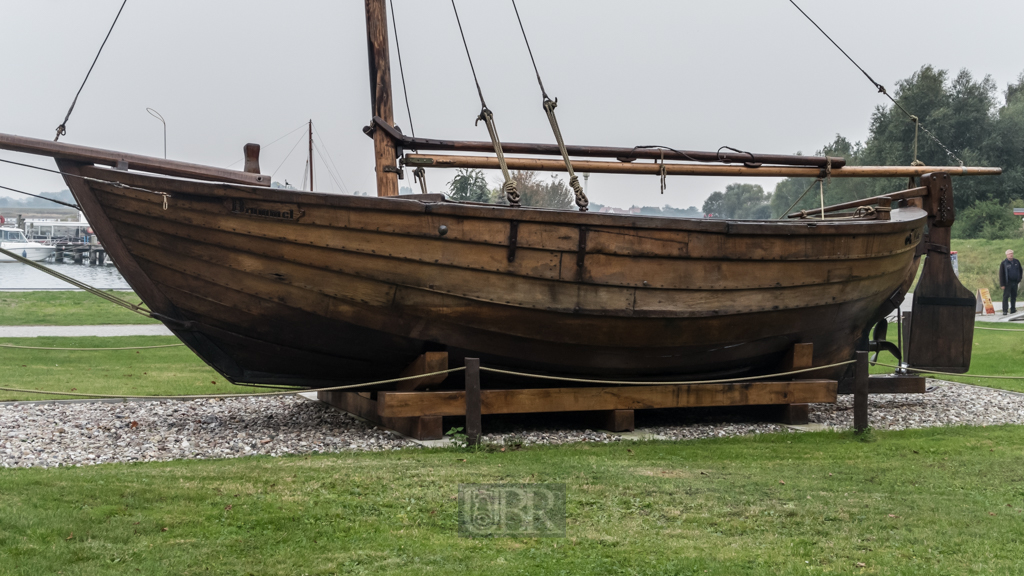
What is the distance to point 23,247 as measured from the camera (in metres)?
48.8

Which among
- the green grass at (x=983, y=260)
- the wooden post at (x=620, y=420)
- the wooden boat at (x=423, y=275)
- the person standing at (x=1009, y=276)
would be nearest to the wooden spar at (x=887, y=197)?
the wooden boat at (x=423, y=275)

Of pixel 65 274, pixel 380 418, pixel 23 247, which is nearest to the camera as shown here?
pixel 380 418

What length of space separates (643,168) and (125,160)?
465cm

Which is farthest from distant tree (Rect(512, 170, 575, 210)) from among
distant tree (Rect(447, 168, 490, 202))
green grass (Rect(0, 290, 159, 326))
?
green grass (Rect(0, 290, 159, 326))

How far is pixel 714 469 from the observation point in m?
5.12

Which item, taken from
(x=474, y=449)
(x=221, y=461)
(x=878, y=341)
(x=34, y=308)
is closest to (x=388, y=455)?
(x=474, y=449)

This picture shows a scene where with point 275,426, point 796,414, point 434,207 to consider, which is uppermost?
point 434,207

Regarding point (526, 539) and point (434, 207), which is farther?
point (434, 207)

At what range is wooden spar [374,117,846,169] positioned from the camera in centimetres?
773

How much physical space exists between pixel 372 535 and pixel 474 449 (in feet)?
7.67

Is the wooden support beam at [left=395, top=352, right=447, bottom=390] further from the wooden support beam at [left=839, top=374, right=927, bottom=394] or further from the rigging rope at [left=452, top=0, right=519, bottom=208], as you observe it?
the wooden support beam at [left=839, top=374, right=927, bottom=394]

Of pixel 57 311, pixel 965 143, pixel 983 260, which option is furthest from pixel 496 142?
pixel 965 143

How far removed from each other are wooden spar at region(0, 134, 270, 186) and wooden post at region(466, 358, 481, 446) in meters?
2.30

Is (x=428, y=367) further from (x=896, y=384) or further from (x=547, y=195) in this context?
(x=547, y=195)
